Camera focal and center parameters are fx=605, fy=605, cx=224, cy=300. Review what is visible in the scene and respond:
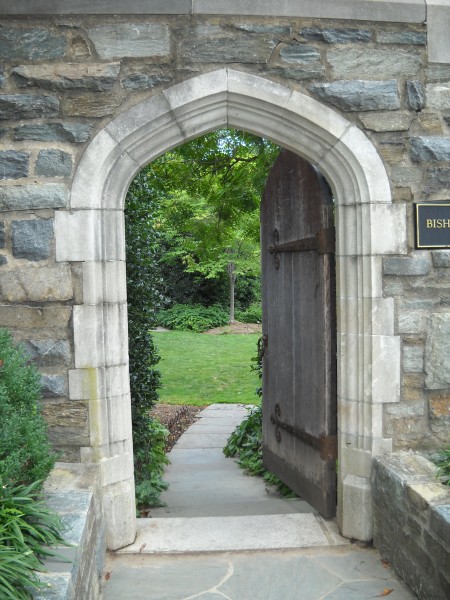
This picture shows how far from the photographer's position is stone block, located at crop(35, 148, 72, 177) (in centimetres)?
317

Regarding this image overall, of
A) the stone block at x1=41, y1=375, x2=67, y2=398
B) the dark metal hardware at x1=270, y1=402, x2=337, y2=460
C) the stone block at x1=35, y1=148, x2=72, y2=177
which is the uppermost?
the stone block at x1=35, y1=148, x2=72, y2=177

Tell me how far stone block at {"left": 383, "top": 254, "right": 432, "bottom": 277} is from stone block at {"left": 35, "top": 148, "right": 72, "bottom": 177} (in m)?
1.78

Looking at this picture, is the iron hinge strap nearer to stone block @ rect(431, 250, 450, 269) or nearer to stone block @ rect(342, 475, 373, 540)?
stone block @ rect(431, 250, 450, 269)

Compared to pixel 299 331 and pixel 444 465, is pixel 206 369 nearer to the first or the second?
pixel 299 331

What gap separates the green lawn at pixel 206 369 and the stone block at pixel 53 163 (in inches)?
211

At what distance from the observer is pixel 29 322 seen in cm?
322

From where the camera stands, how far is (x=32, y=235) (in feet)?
10.4

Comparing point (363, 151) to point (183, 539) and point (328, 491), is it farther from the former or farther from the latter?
point (183, 539)

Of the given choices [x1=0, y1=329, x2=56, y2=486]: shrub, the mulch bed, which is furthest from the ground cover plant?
the mulch bed

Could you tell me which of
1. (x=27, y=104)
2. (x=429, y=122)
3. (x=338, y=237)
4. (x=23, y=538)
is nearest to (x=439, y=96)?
(x=429, y=122)

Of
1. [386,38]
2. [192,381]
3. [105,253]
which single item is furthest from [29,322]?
[192,381]

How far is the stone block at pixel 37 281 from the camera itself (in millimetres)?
3193

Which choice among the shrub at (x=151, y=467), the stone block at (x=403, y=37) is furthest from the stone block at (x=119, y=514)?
the stone block at (x=403, y=37)

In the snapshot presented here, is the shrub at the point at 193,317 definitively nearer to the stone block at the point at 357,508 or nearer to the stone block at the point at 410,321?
the stone block at the point at 357,508
